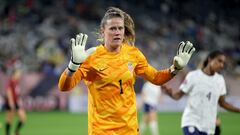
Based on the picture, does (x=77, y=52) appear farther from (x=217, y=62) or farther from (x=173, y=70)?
(x=217, y=62)

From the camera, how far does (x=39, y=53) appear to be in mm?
28609

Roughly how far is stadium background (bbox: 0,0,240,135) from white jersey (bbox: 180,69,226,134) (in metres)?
11.9

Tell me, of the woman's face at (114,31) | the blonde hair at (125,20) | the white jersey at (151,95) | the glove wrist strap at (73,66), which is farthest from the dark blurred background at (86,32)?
the glove wrist strap at (73,66)

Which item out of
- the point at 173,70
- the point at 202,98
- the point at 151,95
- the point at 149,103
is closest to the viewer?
the point at 173,70

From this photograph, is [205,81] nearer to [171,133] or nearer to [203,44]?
[171,133]

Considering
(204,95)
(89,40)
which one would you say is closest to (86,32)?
(89,40)

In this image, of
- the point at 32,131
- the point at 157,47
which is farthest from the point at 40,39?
the point at 32,131

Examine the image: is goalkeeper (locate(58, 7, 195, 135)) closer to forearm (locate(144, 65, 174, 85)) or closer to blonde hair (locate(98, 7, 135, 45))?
blonde hair (locate(98, 7, 135, 45))

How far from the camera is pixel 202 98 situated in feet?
29.9

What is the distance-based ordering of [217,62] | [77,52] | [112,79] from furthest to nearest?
[217,62], [112,79], [77,52]

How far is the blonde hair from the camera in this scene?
20.6ft

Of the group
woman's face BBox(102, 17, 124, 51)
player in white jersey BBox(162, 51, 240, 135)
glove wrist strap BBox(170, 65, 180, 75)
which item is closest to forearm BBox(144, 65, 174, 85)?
glove wrist strap BBox(170, 65, 180, 75)

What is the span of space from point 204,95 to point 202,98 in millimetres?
57

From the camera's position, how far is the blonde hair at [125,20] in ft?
20.6
